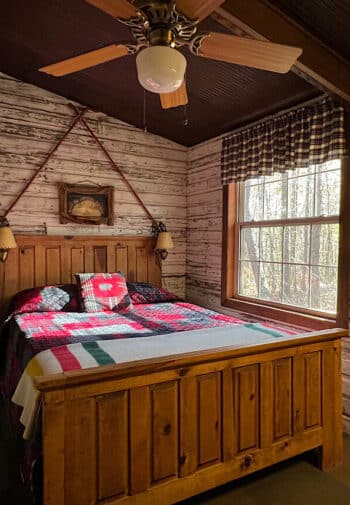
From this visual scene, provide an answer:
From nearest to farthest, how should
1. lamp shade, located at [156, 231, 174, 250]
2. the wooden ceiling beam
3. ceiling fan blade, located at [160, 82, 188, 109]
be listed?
the wooden ceiling beam, ceiling fan blade, located at [160, 82, 188, 109], lamp shade, located at [156, 231, 174, 250]

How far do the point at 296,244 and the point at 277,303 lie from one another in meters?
0.55

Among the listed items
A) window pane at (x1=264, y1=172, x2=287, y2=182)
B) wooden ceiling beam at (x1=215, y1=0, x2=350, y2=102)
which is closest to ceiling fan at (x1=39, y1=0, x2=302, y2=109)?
wooden ceiling beam at (x1=215, y1=0, x2=350, y2=102)

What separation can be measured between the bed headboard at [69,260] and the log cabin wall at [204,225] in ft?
1.51

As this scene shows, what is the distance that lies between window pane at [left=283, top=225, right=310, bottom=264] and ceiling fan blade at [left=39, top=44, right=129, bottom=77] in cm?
195

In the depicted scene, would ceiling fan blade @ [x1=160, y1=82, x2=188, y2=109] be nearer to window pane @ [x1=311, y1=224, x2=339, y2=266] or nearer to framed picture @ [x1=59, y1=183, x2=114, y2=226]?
window pane @ [x1=311, y1=224, x2=339, y2=266]

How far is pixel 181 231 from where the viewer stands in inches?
Answer: 173

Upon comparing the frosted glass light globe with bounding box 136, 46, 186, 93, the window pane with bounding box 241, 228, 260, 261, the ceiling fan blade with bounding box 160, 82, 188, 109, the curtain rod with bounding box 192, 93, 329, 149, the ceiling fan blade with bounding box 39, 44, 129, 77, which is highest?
the curtain rod with bounding box 192, 93, 329, 149

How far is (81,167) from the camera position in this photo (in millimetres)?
3811

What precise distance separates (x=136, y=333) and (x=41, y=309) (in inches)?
46.2

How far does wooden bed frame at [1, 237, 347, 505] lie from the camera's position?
4.71 ft

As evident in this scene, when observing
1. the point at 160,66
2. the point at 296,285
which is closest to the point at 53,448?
the point at 160,66

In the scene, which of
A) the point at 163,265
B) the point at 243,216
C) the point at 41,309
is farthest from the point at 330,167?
the point at 41,309

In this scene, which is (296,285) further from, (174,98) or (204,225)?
(174,98)

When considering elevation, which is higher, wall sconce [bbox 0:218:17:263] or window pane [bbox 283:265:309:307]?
wall sconce [bbox 0:218:17:263]
